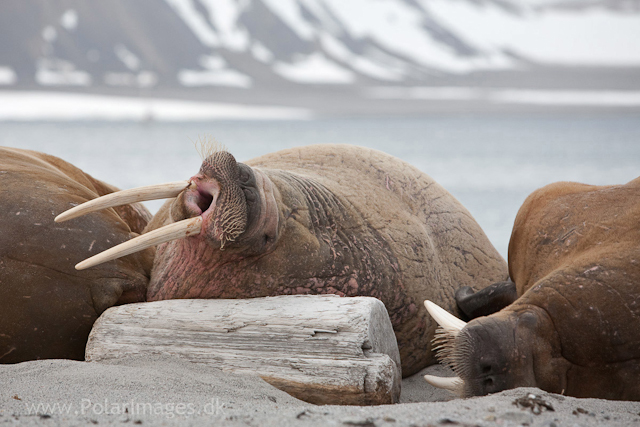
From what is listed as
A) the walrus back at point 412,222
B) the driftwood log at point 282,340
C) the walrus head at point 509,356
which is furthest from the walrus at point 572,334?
the walrus back at point 412,222

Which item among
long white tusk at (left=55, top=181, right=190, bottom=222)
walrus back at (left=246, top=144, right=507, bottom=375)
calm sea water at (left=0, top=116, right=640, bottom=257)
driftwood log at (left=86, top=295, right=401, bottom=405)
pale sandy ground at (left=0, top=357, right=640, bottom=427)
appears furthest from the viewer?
calm sea water at (left=0, top=116, right=640, bottom=257)

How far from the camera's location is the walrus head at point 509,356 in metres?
2.59

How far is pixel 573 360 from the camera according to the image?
103 inches

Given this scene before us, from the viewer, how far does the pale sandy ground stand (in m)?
2.07

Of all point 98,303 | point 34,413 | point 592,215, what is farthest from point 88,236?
point 592,215

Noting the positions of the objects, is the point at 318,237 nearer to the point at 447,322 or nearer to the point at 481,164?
the point at 447,322

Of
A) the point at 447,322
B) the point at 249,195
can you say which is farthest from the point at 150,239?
the point at 447,322

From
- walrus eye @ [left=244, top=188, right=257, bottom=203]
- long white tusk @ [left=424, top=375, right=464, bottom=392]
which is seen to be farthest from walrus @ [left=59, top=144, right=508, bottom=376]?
long white tusk @ [left=424, top=375, right=464, bottom=392]

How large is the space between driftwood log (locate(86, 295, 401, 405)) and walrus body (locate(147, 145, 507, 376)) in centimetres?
19

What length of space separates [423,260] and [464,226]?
0.71 metres

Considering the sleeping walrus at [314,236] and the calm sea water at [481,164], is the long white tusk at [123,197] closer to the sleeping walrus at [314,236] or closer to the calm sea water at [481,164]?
the sleeping walrus at [314,236]

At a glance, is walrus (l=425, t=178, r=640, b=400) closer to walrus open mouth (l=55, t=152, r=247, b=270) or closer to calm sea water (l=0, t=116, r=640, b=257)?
walrus open mouth (l=55, t=152, r=247, b=270)

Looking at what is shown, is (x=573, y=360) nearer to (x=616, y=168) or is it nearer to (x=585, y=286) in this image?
(x=585, y=286)

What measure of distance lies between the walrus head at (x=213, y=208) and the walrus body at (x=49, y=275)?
403 mm
